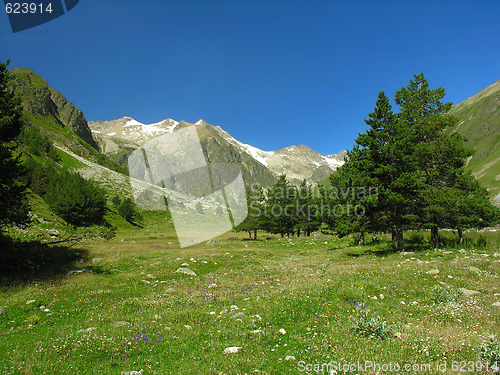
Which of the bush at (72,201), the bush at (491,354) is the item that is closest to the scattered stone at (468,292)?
the bush at (491,354)

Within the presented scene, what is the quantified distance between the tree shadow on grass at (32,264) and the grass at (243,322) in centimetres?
119

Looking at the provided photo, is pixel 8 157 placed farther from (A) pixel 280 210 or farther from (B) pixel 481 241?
(A) pixel 280 210

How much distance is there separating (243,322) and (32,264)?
18.5m

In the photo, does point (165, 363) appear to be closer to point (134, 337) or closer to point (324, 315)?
point (134, 337)

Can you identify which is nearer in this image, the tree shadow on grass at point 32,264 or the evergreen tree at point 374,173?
the tree shadow on grass at point 32,264

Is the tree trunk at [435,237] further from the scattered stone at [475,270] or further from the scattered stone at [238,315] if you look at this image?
the scattered stone at [238,315]

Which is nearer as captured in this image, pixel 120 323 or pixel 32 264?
pixel 120 323

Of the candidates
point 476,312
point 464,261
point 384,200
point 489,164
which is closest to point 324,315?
point 476,312

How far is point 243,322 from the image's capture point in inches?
350

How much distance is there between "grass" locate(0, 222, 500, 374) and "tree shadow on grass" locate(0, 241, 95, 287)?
1193 millimetres

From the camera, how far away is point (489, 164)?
625ft

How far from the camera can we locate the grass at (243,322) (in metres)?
6.23

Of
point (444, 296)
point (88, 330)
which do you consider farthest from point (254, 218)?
point (88, 330)

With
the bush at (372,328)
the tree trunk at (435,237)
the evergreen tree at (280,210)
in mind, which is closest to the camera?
the bush at (372,328)
